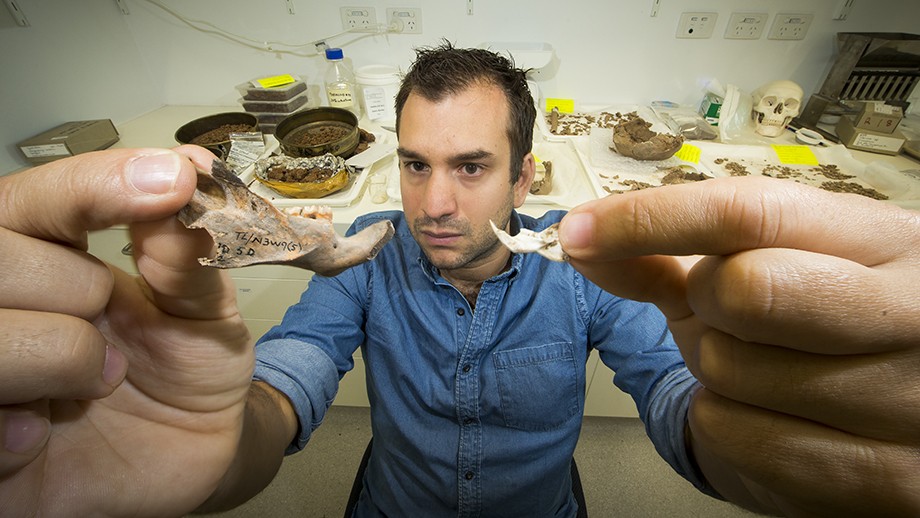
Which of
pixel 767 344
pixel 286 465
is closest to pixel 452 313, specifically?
pixel 767 344

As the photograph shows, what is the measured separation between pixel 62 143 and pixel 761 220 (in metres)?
2.70

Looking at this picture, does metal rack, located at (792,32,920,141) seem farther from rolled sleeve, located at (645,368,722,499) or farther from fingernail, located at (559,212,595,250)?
fingernail, located at (559,212,595,250)

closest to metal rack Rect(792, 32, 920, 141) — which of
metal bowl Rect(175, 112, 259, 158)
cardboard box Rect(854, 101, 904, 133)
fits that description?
cardboard box Rect(854, 101, 904, 133)

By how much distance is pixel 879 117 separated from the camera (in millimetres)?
1969

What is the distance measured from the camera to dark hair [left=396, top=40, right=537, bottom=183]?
3.44ft

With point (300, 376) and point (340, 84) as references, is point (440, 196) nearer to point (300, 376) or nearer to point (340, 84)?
Answer: point (300, 376)

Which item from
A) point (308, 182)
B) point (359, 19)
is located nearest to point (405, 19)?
point (359, 19)

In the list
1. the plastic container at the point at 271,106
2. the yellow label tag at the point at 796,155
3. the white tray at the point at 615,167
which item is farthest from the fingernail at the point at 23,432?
the yellow label tag at the point at 796,155

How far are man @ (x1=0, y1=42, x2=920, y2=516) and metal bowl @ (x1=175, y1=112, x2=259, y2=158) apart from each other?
4.12 feet

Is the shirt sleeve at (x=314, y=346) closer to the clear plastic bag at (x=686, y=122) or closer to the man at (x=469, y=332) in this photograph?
the man at (x=469, y=332)

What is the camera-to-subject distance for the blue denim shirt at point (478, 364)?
3.38ft

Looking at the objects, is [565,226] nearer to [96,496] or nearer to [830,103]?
[96,496]

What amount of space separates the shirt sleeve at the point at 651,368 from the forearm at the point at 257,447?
0.86 metres

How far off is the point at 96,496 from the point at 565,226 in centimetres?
77
